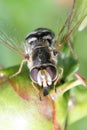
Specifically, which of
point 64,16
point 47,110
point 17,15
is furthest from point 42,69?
point 17,15

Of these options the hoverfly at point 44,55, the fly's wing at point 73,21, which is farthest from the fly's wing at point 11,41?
the fly's wing at point 73,21

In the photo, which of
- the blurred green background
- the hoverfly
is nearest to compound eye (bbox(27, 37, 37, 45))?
the hoverfly

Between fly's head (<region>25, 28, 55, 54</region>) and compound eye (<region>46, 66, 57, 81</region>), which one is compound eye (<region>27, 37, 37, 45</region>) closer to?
fly's head (<region>25, 28, 55, 54</region>)

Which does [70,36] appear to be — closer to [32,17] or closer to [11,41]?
[11,41]

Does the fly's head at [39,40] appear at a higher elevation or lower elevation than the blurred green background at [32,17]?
higher

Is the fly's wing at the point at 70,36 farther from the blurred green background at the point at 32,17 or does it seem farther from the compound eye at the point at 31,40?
the blurred green background at the point at 32,17

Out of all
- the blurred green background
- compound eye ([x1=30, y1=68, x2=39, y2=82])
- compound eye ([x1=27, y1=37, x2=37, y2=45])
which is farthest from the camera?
the blurred green background

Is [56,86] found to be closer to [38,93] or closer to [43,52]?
[38,93]
